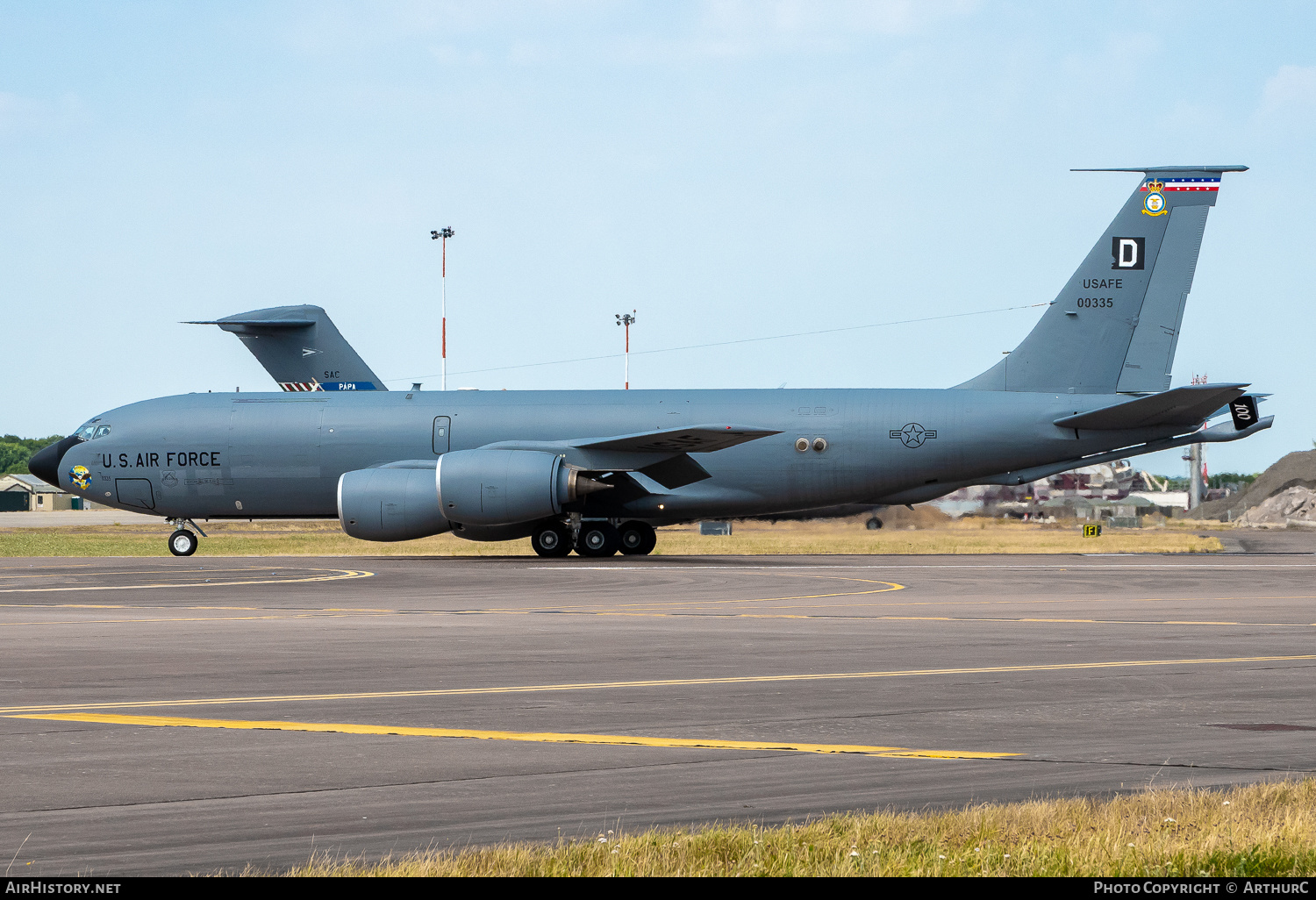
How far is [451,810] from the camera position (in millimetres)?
7281

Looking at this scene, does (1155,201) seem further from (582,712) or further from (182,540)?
(582,712)

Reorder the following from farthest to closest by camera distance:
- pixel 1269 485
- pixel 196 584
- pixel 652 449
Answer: pixel 1269 485, pixel 652 449, pixel 196 584

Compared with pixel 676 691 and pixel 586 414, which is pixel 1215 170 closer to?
pixel 586 414

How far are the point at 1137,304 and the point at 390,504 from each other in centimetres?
2048

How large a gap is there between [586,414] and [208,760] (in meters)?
30.1

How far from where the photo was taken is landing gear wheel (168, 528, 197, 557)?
41531 mm

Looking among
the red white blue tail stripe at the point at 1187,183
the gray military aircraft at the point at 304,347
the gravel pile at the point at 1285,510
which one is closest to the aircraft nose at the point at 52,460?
the gray military aircraft at the point at 304,347

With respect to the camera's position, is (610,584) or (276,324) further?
(276,324)

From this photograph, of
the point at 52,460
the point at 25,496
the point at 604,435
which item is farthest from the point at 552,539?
the point at 25,496

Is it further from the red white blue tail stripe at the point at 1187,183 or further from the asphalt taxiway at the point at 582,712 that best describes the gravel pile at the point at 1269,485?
the asphalt taxiway at the point at 582,712

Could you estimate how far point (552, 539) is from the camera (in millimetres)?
39125

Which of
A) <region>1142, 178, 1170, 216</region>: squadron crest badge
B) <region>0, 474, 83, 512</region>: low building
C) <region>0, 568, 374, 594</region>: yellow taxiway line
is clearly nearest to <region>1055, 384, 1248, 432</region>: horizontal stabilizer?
<region>1142, 178, 1170, 216</region>: squadron crest badge

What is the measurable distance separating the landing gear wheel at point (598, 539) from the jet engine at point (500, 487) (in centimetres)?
246
